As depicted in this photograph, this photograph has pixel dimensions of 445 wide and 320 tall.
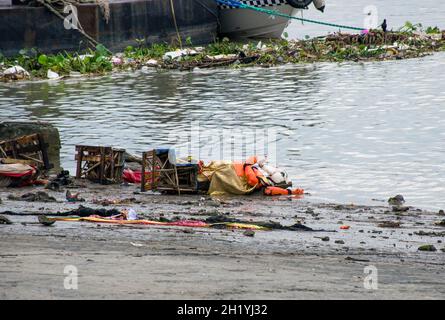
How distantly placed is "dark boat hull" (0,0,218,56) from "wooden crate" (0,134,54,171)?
13767mm

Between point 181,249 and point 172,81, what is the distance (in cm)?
1622

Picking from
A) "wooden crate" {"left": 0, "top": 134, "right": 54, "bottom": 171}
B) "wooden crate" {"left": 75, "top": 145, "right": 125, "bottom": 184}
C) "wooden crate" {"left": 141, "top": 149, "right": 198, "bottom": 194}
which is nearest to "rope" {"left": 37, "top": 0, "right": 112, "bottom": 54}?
"wooden crate" {"left": 0, "top": 134, "right": 54, "bottom": 171}

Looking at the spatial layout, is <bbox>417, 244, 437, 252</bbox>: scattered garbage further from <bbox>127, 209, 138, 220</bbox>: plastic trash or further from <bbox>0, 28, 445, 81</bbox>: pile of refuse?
<bbox>0, 28, 445, 81</bbox>: pile of refuse

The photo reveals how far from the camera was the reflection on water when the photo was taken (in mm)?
13875

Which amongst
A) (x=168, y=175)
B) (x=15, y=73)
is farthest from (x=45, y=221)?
(x=15, y=73)

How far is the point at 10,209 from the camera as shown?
10.4 m

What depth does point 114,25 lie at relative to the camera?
95.7 ft

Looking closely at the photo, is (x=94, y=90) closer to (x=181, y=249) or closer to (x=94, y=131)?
(x=94, y=131)

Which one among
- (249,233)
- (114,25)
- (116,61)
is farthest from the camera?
(114,25)

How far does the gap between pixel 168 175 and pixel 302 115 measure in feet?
24.1

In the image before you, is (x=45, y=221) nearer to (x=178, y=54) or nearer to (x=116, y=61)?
(x=116, y=61)

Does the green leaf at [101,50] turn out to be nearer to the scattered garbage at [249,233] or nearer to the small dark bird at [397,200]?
the small dark bird at [397,200]

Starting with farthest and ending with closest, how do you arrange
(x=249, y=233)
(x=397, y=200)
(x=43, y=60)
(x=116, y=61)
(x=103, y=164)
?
(x=116, y=61) < (x=43, y=60) < (x=103, y=164) < (x=397, y=200) < (x=249, y=233)

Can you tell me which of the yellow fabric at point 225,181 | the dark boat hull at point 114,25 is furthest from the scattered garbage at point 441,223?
the dark boat hull at point 114,25
